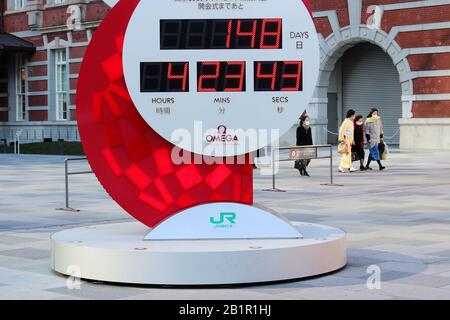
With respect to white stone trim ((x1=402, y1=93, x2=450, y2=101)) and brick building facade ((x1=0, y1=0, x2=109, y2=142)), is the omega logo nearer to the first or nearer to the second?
white stone trim ((x1=402, y1=93, x2=450, y2=101))

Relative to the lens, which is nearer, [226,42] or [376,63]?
[226,42]

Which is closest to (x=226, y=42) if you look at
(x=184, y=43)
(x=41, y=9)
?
(x=184, y=43)

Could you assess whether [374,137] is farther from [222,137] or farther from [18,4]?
[18,4]

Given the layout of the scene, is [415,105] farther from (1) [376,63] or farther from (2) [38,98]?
(2) [38,98]

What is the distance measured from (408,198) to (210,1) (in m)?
7.83

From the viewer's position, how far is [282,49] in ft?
28.5

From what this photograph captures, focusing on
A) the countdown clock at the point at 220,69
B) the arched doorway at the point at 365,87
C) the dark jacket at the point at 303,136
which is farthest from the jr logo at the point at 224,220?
the arched doorway at the point at 365,87

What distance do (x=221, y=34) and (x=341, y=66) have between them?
96.0 ft

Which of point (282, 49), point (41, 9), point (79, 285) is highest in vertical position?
point (41, 9)

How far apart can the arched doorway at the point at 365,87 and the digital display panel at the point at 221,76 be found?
26207 mm
